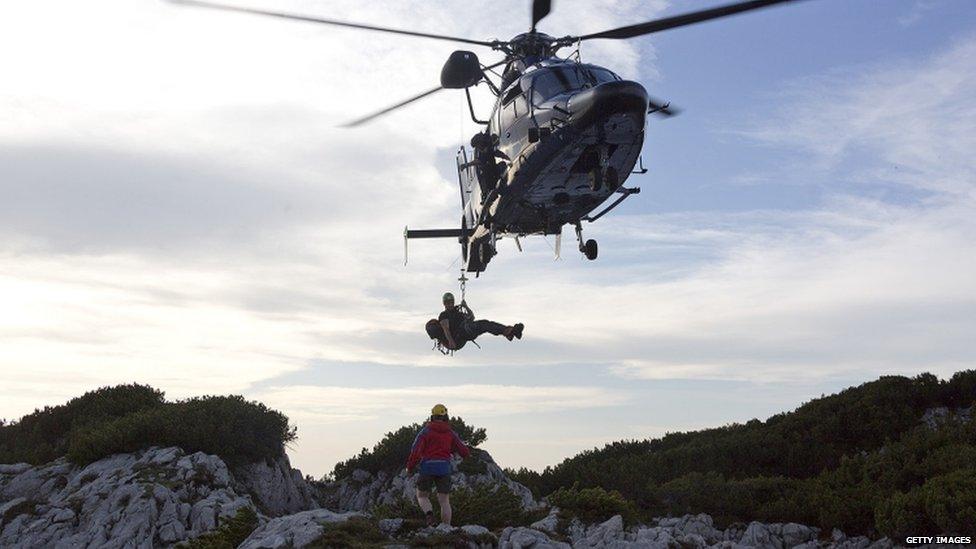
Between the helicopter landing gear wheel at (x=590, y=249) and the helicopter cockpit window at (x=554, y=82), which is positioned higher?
the helicopter cockpit window at (x=554, y=82)

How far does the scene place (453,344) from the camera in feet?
49.3

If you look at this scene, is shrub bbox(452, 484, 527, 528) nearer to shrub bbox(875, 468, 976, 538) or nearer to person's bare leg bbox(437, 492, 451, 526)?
person's bare leg bbox(437, 492, 451, 526)

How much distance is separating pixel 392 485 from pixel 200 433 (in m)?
4.71

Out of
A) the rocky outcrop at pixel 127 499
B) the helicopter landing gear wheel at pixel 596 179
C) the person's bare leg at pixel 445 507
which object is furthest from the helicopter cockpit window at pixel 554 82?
the rocky outcrop at pixel 127 499

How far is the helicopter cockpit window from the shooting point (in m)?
13.3

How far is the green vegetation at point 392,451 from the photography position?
66.5 ft

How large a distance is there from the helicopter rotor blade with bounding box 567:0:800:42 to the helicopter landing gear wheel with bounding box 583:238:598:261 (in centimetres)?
378

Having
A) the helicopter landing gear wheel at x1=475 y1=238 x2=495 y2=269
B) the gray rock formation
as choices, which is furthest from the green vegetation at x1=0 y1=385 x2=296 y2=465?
the helicopter landing gear wheel at x1=475 y1=238 x2=495 y2=269

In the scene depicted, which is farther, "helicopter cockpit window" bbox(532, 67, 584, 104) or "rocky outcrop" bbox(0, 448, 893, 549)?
"rocky outcrop" bbox(0, 448, 893, 549)

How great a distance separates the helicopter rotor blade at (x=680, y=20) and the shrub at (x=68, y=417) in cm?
1572

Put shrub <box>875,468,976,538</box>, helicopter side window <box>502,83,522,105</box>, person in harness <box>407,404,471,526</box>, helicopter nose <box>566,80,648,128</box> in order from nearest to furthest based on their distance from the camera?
helicopter nose <box>566,80,648,128</box>
person in harness <box>407,404,471,526</box>
helicopter side window <box>502,83,522,105</box>
shrub <box>875,468,976,538</box>

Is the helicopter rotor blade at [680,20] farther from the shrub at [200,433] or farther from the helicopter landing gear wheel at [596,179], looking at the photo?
the shrub at [200,433]

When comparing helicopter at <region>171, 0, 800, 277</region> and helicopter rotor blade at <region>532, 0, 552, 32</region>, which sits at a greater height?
helicopter rotor blade at <region>532, 0, 552, 32</region>

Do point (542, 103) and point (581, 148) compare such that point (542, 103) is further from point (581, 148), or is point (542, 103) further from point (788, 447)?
point (788, 447)
